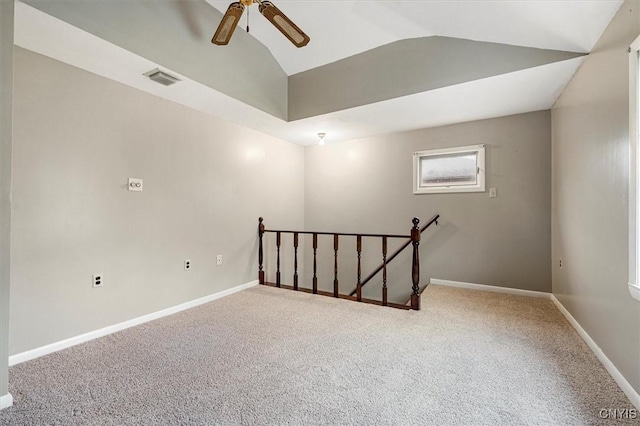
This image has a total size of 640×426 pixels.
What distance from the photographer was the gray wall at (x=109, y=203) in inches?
80.6

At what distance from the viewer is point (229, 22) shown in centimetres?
200

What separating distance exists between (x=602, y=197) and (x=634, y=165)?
46 cm

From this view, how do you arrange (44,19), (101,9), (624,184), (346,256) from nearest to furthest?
1. (624,184)
2. (44,19)
3. (101,9)
4. (346,256)

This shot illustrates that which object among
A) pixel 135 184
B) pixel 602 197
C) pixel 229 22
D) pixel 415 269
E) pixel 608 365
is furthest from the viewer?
pixel 415 269

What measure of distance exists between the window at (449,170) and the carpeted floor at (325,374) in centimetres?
166

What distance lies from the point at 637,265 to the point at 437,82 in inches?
77.7

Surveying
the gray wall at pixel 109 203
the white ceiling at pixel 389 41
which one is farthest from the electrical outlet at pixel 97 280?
the white ceiling at pixel 389 41

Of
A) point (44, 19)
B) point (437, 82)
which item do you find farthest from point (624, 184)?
point (44, 19)

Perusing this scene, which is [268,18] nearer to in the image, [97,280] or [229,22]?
[229,22]

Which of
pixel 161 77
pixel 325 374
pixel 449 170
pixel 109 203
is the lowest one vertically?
pixel 325 374

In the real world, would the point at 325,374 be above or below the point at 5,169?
below

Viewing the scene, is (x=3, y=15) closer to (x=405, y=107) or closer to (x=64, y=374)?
(x=64, y=374)

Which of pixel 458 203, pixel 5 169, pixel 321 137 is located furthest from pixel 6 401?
pixel 458 203

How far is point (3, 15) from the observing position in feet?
4.92
